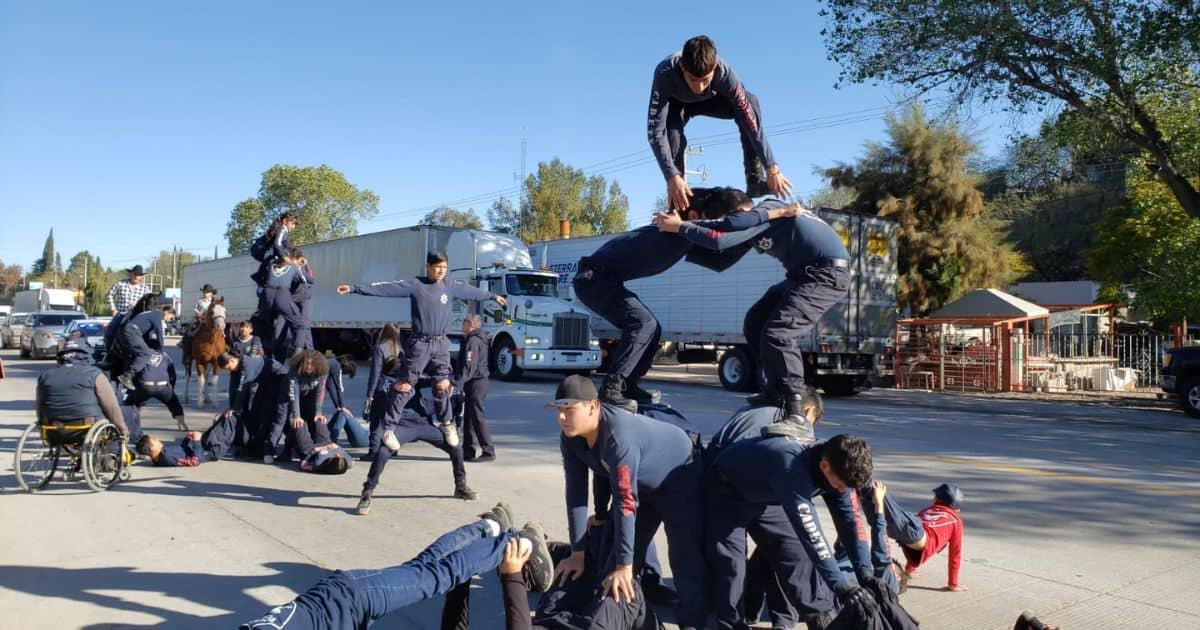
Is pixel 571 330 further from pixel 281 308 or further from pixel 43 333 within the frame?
pixel 43 333

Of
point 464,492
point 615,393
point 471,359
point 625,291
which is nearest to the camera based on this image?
point 615,393

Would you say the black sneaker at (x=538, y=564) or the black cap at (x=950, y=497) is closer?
the black sneaker at (x=538, y=564)

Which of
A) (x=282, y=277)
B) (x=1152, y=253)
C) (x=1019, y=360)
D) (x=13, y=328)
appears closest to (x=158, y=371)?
(x=282, y=277)

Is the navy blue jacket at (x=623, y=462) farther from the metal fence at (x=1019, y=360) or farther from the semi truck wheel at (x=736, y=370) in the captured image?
the metal fence at (x=1019, y=360)

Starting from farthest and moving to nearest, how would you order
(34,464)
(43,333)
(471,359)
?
(43,333), (471,359), (34,464)

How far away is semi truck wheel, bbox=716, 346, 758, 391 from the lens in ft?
68.4

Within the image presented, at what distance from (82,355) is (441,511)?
378cm

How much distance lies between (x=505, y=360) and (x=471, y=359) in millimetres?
12245

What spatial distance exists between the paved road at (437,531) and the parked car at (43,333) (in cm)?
1835

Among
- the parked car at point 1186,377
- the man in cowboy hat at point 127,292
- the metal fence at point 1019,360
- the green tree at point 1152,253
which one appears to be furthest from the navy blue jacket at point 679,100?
the metal fence at point 1019,360

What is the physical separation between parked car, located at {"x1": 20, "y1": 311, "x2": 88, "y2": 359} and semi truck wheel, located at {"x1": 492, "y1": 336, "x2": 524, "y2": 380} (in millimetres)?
15508

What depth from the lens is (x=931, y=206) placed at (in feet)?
98.4

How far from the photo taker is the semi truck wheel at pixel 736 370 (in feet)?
68.4

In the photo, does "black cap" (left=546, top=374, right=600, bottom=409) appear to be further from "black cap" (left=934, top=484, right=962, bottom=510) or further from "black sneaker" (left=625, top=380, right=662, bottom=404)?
"black cap" (left=934, top=484, right=962, bottom=510)
